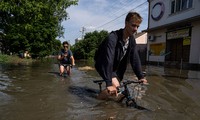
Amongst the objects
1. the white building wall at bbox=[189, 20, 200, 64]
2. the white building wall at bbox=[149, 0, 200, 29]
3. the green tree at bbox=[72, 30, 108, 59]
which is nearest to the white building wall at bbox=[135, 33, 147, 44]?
the green tree at bbox=[72, 30, 108, 59]

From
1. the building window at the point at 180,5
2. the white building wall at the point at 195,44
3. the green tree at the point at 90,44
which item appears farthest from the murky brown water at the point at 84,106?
the green tree at the point at 90,44

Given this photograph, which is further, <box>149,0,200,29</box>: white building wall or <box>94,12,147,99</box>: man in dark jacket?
<box>149,0,200,29</box>: white building wall

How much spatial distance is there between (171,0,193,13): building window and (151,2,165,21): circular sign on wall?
4.98 feet

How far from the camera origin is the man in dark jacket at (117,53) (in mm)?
4475

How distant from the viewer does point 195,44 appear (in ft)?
66.4

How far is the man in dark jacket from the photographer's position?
448cm

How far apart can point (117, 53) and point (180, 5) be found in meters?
19.6

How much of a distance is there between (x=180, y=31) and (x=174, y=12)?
7.35 feet

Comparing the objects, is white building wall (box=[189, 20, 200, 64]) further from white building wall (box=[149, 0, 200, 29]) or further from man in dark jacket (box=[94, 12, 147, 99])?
man in dark jacket (box=[94, 12, 147, 99])

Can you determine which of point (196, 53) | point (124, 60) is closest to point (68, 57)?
point (124, 60)

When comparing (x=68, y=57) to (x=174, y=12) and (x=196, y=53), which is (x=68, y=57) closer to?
(x=196, y=53)

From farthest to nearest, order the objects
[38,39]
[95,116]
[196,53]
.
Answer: [38,39], [196,53], [95,116]

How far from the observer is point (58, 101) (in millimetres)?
6152

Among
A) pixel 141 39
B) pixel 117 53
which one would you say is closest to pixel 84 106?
pixel 117 53
